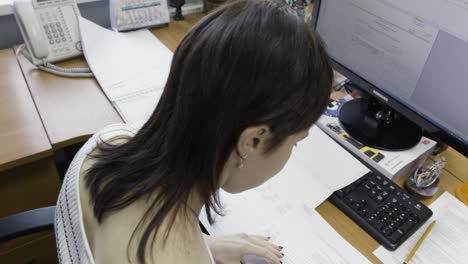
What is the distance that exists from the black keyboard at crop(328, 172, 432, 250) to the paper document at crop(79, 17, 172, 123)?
57 centimetres

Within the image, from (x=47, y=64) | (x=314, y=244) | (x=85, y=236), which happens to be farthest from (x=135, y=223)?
(x=47, y=64)

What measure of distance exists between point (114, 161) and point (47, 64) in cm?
73

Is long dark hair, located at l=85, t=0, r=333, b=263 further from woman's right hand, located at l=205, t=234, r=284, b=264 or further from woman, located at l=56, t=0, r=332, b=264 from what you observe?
woman's right hand, located at l=205, t=234, r=284, b=264

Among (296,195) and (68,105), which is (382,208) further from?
(68,105)

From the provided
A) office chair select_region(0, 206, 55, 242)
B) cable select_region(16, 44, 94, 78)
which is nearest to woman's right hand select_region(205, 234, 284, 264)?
office chair select_region(0, 206, 55, 242)

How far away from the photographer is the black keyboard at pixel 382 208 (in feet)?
2.51

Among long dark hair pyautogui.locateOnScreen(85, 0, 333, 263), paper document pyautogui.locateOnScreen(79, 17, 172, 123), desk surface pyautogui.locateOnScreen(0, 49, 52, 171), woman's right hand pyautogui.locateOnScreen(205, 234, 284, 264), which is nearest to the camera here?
long dark hair pyautogui.locateOnScreen(85, 0, 333, 263)

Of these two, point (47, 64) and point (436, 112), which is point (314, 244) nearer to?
point (436, 112)

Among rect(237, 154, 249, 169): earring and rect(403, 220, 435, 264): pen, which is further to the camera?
rect(403, 220, 435, 264): pen

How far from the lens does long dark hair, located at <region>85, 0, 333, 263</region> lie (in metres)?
0.46

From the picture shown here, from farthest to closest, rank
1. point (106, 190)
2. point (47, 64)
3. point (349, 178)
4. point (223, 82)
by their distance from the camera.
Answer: point (47, 64) → point (349, 178) → point (106, 190) → point (223, 82)

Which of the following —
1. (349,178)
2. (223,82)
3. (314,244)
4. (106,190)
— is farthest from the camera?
(349,178)

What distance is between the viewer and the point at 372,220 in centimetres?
79

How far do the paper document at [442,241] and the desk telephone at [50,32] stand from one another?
989 mm
